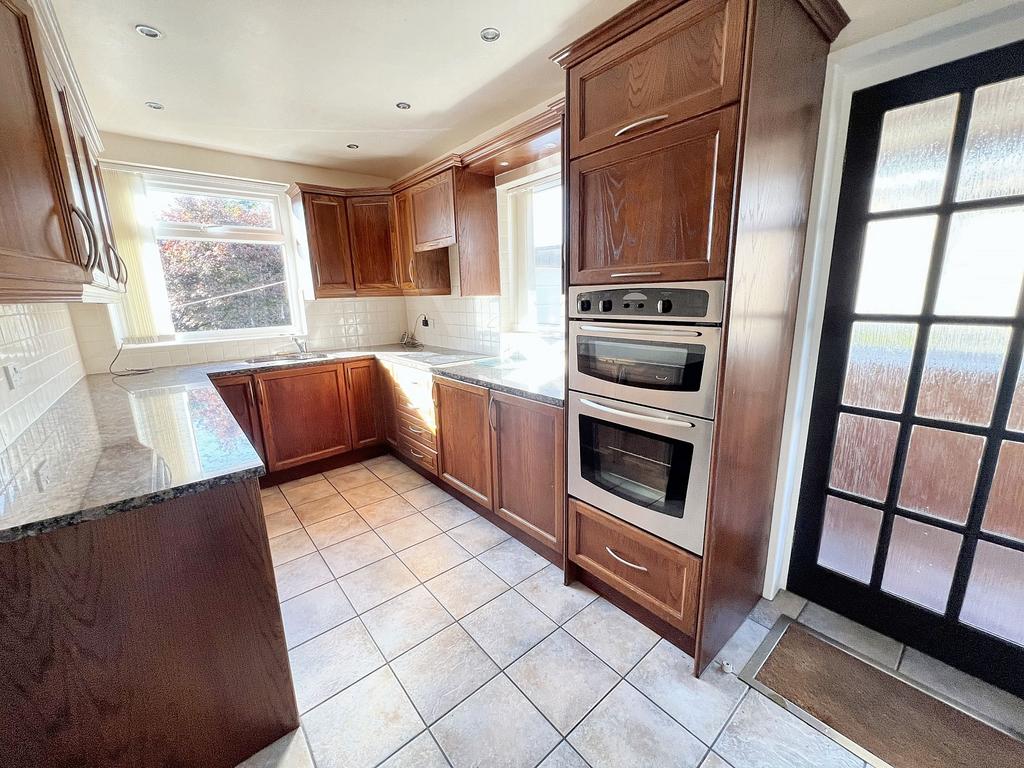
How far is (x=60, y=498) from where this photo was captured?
3.17 ft

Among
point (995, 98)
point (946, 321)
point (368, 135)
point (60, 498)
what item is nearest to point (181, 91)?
point (368, 135)

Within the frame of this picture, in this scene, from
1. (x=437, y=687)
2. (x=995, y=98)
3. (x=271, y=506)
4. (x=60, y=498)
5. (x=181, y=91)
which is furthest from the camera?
(x=271, y=506)

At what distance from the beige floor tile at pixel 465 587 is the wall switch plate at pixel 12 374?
1768mm

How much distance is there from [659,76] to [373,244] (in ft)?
8.88

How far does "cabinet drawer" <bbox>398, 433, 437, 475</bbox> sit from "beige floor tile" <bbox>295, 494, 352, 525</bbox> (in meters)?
0.56

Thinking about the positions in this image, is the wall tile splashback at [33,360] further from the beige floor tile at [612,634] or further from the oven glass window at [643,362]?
the beige floor tile at [612,634]

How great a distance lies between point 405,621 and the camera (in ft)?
5.82

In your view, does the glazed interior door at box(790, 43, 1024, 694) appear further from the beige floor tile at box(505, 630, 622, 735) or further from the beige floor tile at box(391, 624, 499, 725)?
the beige floor tile at box(391, 624, 499, 725)

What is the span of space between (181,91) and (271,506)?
2435 millimetres

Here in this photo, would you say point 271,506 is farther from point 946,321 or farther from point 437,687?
point 946,321

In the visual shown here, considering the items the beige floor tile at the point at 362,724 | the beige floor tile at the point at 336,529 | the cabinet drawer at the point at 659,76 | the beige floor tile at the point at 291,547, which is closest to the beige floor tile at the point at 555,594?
the beige floor tile at the point at 362,724

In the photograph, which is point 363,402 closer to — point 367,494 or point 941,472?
point 367,494

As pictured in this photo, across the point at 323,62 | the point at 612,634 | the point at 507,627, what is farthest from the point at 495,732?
the point at 323,62

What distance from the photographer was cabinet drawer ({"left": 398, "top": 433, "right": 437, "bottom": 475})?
2.88 metres
